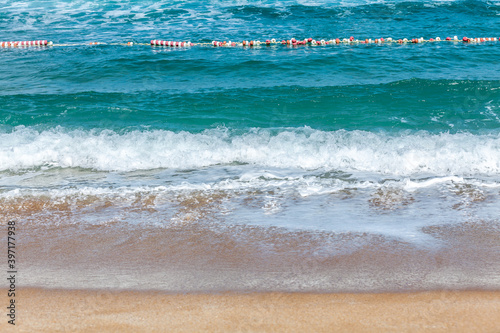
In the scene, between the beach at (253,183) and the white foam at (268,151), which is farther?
the white foam at (268,151)

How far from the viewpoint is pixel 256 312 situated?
4.01m

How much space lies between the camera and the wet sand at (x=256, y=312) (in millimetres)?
3846

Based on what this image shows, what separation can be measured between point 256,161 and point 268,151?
371 mm

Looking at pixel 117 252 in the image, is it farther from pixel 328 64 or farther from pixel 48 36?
pixel 48 36

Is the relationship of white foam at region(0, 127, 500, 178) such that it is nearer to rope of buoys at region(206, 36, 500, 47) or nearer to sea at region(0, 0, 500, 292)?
sea at region(0, 0, 500, 292)

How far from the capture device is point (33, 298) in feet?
13.9

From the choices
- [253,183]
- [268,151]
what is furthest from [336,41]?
[253,183]

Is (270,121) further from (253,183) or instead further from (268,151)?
(253,183)

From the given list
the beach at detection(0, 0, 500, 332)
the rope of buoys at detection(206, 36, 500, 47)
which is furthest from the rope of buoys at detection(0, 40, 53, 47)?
the rope of buoys at detection(206, 36, 500, 47)

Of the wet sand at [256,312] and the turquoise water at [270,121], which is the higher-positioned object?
the turquoise water at [270,121]

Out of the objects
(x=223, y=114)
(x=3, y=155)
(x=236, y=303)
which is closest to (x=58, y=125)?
(x=3, y=155)

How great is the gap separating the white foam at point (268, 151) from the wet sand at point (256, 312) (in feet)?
10.2

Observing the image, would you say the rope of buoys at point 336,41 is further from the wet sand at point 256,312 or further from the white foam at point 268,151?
the wet sand at point 256,312

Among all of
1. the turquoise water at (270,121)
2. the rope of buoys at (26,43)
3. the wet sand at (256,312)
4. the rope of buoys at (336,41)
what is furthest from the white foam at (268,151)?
the rope of buoys at (26,43)
